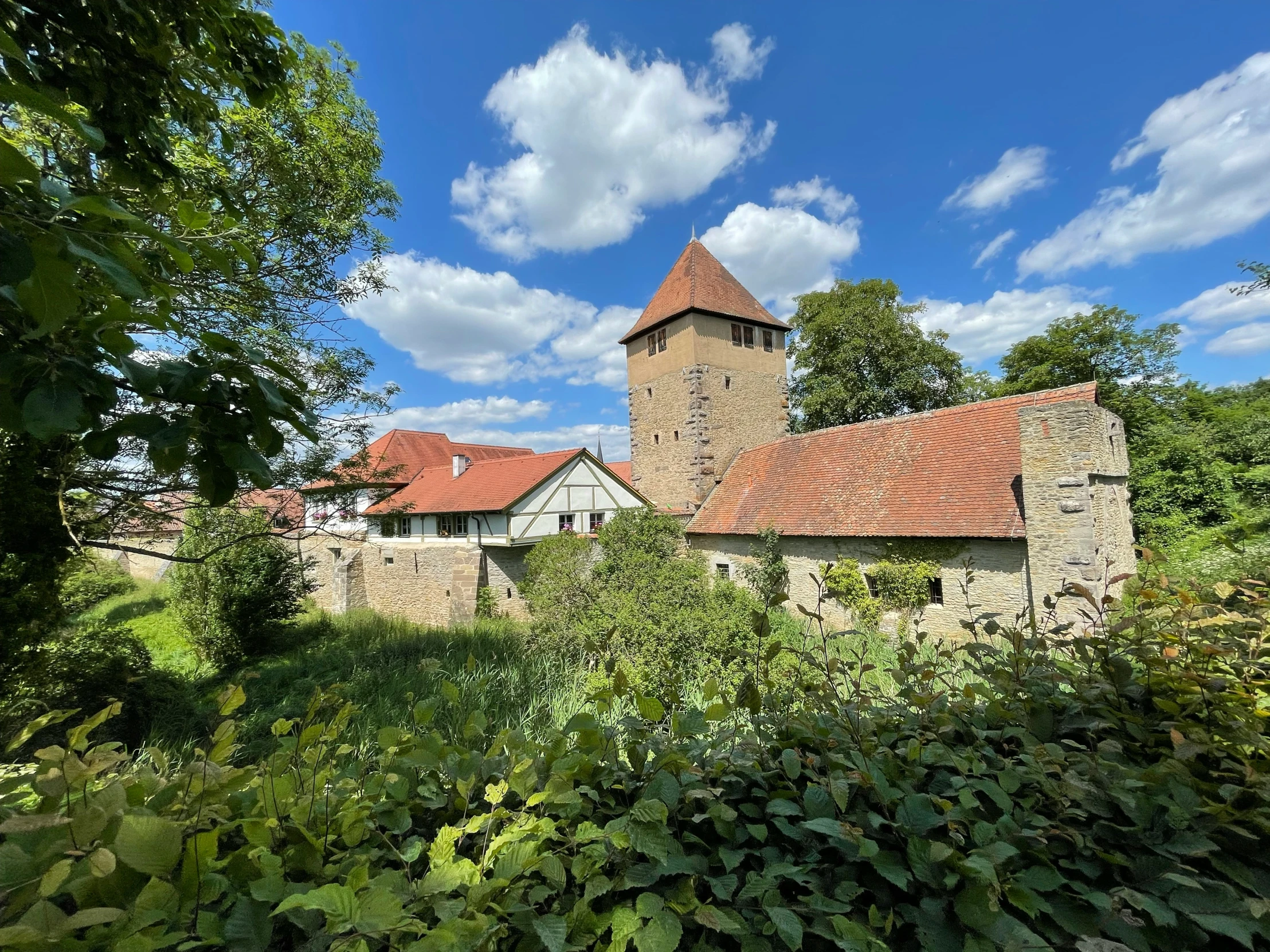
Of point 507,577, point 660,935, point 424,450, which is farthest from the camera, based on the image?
point 424,450

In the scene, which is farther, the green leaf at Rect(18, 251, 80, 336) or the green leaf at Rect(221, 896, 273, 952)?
the green leaf at Rect(18, 251, 80, 336)

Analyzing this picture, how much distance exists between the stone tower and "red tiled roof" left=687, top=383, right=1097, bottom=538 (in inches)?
64.8

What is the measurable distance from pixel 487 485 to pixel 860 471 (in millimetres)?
11503

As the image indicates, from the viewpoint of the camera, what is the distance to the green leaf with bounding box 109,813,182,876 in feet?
2.49

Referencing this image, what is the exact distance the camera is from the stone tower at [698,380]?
679 inches

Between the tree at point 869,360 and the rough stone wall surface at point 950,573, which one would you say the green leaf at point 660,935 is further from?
the tree at point 869,360

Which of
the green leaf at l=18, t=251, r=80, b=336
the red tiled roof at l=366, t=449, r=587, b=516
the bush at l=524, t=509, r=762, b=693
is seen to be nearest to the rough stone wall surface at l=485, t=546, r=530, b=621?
the red tiled roof at l=366, t=449, r=587, b=516

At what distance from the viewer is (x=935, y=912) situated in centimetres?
99

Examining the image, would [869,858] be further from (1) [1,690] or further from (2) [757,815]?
(1) [1,690]

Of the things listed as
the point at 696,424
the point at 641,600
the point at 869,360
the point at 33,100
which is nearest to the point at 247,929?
the point at 33,100

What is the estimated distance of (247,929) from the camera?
2.62ft

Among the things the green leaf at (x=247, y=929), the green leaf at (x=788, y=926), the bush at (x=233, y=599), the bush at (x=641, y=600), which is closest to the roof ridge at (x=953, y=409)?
the bush at (x=641, y=600)

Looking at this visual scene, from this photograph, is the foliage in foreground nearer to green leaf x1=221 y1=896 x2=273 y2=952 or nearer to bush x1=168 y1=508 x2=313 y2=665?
green leaf x1=221 y1=896 x2=273 y2=952

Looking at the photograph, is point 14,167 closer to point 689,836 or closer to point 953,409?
point 689,836
